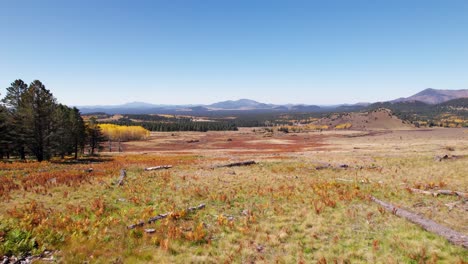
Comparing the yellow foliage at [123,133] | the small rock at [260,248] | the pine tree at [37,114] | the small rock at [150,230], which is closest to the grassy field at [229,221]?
the small rock at [260,248]

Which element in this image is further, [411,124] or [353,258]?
[411,124]

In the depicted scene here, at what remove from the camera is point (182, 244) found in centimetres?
1034

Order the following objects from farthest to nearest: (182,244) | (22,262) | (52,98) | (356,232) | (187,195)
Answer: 1. (52,98)
2. (187,195)
3. (356,232)
4. (182,244)
5. (22,262)

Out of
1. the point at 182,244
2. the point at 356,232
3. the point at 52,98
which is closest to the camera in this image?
the point at 182,244

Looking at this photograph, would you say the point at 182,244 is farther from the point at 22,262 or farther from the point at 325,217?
the point at 325,217

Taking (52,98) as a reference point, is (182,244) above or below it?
below

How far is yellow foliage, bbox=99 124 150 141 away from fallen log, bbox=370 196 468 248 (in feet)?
502

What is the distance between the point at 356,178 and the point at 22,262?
78.6 feet

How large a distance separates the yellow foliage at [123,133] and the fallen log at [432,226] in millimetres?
153015

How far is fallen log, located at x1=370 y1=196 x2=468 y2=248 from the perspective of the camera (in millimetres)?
9641

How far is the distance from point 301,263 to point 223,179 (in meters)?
15.7

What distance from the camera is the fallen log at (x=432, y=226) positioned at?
9.64m

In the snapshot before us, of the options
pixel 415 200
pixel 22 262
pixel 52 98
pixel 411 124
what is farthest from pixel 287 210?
pixel 411 124

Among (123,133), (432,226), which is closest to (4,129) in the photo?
(432,226)
